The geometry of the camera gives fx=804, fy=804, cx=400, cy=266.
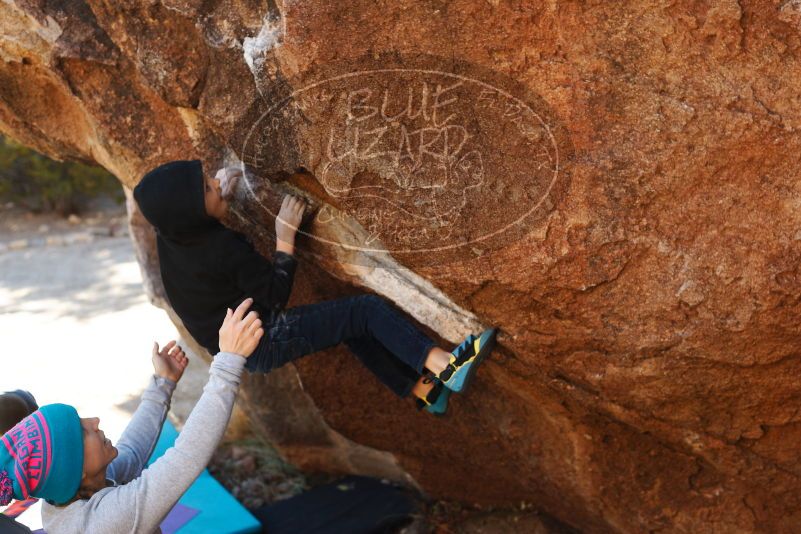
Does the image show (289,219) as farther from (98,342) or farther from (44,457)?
(98,342)

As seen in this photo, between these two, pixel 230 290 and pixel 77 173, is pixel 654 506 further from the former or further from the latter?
pixel 77 173

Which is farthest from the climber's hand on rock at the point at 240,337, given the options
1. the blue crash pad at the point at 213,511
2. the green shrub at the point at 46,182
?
the green shrub at the point at 46,182

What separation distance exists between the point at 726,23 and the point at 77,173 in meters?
8.59

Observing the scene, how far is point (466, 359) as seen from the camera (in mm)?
2510

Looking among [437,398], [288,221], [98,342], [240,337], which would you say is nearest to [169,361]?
[240,337]

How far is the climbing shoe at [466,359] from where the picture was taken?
98.7 inches

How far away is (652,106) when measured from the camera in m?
2.11

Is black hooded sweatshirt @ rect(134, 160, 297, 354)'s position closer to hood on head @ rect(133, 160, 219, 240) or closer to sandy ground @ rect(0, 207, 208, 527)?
hood on head @ rect(133, 160, 219, 240)

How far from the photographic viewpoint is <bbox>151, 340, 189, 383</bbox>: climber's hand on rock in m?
2.60

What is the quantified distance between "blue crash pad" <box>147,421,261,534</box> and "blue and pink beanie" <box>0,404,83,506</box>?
1283 mm

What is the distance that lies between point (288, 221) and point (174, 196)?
37 centimetres

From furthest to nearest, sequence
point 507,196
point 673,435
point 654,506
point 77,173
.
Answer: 1. point 77,173
2. point 654,506
3. point 673,435
4. point 507,196

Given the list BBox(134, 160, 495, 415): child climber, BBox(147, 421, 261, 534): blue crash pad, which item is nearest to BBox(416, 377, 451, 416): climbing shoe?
BBox(134, 160, 495, 415): child climber

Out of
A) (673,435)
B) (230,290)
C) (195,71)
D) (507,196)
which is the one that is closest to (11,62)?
(195,71)
